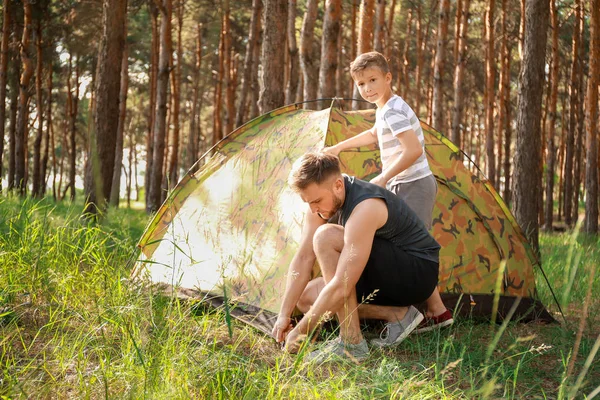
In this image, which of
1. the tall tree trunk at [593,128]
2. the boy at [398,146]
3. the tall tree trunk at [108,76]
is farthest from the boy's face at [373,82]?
the tall tree trunk at [593,128]

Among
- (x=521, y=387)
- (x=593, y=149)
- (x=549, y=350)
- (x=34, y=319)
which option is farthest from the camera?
(x=593, y=149)

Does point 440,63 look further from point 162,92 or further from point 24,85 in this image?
point 24,85

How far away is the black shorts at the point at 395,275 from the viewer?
3.68m

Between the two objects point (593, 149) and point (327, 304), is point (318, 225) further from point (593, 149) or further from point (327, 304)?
point (593, 149)

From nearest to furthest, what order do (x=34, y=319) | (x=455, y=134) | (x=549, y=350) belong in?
1. (x=34, y=319)
2. (x=549, y=350)
3. (x=455, y=134)

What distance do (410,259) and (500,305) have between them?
54.5 inches

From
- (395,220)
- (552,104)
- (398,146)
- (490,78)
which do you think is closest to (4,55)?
(490,78)

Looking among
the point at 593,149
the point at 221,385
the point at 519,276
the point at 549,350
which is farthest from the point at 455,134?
the point at 221,385

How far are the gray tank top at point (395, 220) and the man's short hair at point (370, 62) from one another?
758 mm

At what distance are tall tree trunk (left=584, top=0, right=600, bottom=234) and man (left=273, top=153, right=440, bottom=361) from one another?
835 cm

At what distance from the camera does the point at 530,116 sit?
7.27m

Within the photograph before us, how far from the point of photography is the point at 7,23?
44.7ft

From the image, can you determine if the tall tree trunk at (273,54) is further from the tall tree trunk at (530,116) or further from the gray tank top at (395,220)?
the gray tank top at (395,220)

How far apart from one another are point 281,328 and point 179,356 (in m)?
0.87
